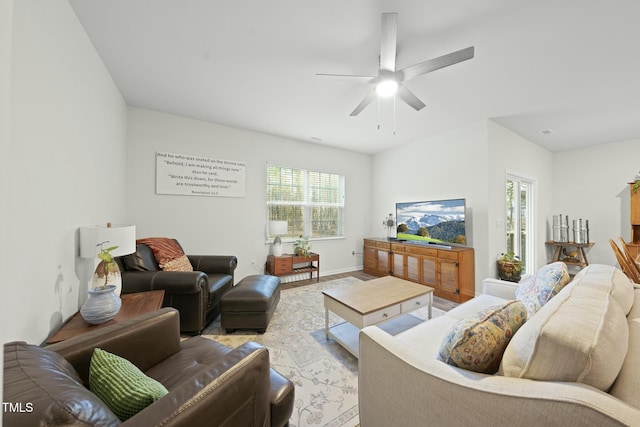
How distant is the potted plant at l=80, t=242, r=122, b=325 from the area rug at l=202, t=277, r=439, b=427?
998mm

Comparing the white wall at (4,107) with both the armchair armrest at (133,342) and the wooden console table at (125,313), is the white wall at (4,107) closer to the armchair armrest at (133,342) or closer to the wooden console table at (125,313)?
the armchair armrest at (133,342)

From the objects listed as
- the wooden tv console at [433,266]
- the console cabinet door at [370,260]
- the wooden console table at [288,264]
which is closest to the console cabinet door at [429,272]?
the wooden tv console at [433,266]

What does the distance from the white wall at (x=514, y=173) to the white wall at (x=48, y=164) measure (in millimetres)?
4378

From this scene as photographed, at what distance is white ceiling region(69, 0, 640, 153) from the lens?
5.28 feet

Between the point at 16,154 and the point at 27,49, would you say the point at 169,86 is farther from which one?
the point at 16,154

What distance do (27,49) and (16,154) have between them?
0.55 m

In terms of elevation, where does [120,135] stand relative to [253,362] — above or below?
above

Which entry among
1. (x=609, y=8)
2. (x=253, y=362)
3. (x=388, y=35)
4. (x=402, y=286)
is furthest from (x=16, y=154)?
(x=609, y=8)

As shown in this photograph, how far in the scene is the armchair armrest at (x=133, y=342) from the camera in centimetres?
104

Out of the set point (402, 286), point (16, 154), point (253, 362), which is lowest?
point (402, 286)

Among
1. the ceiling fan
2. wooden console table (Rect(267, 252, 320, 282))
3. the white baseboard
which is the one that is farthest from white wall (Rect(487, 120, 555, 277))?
wooden console table (Rect(267, 252, 320, 282))

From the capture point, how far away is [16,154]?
1087mm

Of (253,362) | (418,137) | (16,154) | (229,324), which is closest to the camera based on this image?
(253,362)

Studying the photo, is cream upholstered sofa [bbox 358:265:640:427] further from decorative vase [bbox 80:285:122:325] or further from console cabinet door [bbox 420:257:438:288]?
console cabinet door [bbox 420:257:438:288]
